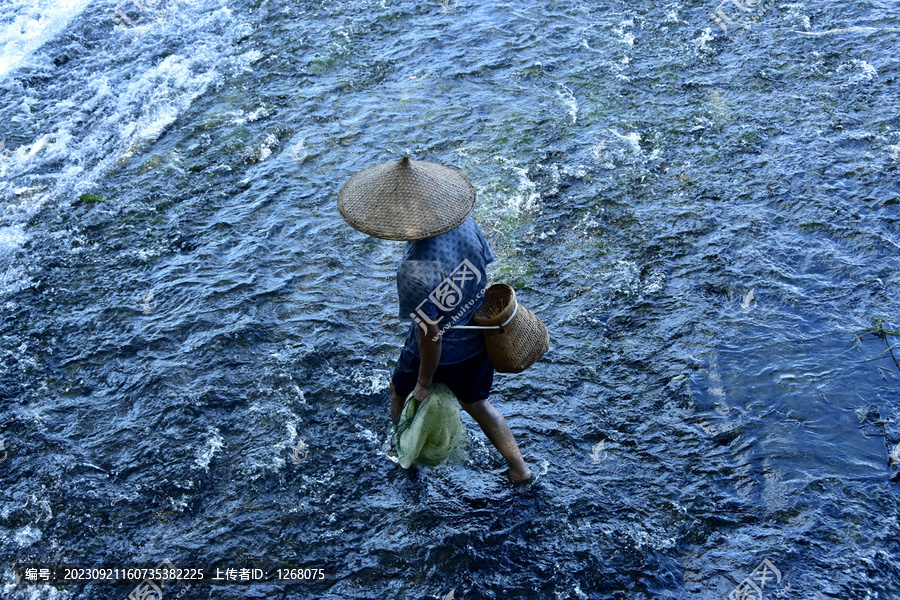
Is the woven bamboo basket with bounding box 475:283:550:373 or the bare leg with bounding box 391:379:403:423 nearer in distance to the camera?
the woven bamboo basket with bounding box 475:283:550:373

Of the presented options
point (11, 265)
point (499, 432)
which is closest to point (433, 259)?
point (499, 432)

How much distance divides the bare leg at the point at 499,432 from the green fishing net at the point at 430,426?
0.11 meters

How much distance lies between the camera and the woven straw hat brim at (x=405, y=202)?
3223mm

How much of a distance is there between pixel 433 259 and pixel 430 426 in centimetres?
99

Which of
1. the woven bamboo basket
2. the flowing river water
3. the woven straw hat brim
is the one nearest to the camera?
the woven straw hat brim

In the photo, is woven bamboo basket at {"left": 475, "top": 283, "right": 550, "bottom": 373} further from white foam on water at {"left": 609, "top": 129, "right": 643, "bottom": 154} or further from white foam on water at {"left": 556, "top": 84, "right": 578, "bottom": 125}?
white foam on water at {"left": 556, "top": 84, "right": 578, "bottom": 125}

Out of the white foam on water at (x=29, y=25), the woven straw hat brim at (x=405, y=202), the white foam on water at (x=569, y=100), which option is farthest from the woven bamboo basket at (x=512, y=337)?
the white foam on water at (x=29, y=25)

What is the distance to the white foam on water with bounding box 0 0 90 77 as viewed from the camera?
9102 mm

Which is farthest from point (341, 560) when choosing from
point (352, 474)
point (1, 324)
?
point (1, 324)

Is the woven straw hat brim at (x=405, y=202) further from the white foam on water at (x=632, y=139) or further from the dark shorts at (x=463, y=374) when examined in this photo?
the white foam on water at (x=632, y=139)

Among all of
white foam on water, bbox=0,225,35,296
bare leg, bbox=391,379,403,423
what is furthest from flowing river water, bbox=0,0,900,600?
bare leg, bbox=391,379,403,423

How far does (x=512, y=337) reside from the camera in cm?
349
